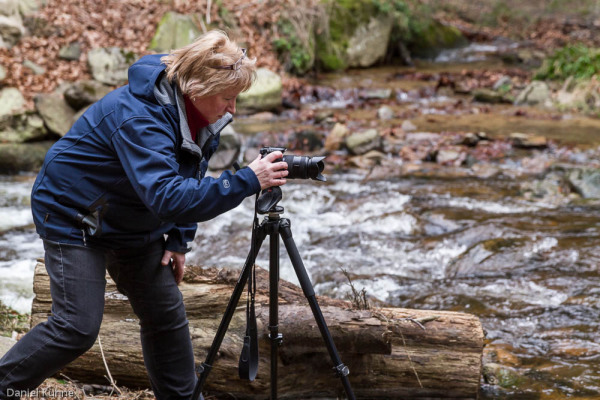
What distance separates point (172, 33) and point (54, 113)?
337 centimetres

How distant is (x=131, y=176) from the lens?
200 centimetres

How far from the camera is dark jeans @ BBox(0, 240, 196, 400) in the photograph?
2.11m

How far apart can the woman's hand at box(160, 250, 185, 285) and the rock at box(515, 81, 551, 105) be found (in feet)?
34.1

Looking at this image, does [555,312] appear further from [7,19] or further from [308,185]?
[7,19]

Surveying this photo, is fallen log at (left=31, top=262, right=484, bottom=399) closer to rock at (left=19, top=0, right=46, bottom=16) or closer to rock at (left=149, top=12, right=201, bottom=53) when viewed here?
rock at (left=149, top=12, right=201, bottom=53)

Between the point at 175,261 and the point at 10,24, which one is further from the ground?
the point at 10,24

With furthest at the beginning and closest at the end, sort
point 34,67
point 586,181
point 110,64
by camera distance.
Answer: point 110,64 → point 34,67 → point 586,181

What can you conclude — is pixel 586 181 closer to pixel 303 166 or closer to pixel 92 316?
pixel 303 166

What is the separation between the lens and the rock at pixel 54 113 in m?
8.63

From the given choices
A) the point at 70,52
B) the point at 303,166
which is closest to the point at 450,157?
the point at 303,166

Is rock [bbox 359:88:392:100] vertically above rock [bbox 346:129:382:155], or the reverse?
rock [bbox 359:88:392:100]

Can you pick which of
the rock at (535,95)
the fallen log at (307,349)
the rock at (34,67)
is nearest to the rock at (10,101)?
the rock at (34,67)

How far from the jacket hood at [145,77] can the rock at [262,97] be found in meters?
8.46

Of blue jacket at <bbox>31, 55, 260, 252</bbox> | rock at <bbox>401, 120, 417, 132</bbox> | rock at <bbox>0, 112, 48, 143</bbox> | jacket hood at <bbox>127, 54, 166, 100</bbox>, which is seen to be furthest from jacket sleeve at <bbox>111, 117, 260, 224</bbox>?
rock at <bbox>401, 120, 417, 132</bbox>
